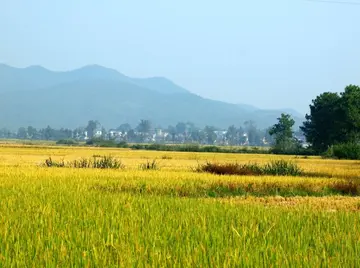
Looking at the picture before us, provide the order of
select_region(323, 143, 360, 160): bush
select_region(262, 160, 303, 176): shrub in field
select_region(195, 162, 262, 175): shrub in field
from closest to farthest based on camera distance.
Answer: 1. select_region(195, 162, 262, 175): shrub in field
2. select_region(262, 160, 303, 176): shrub in field
3. select_region(323, 143, 360, 160): bush

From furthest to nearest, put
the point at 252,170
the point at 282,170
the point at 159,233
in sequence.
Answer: the point at 282,170 → the point at 252,170 → the point at 159,233

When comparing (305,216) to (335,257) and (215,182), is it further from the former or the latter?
(215,182)

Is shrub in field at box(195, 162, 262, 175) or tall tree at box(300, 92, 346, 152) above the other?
tall tree at box(300, 92, 346, 152)

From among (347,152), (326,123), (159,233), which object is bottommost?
(159,233)

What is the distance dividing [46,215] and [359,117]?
5957cm

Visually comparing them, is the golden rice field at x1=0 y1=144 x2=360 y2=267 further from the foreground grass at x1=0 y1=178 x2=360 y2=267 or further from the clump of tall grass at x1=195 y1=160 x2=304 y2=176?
the clump of tall grass at x1=195 y1=160 x2=304 y2=176

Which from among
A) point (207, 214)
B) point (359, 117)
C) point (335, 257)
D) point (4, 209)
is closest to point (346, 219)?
point (207, 214)

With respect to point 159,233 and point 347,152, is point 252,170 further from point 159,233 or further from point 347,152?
point 347,152

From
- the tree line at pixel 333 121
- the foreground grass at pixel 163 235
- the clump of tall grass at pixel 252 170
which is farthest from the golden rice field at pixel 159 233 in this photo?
the tree line at pixel 333 121

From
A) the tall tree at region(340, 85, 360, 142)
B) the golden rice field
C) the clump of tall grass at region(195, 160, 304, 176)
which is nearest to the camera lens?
the golden rice field

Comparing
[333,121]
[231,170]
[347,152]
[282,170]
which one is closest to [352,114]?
[333,121]

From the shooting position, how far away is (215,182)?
1717 cm

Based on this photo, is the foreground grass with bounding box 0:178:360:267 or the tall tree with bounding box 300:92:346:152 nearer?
the foreground grass with bounding box 0:178:360:267

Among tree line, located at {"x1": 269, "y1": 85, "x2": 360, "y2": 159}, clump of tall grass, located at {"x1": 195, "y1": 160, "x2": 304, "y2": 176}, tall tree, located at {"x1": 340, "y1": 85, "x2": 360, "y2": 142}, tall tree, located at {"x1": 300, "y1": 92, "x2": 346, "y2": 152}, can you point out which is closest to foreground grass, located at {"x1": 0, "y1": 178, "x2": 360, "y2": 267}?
clump of tall grass, located at {"x1": 195, "y1": 160, "x2": 304, "y2": 176}
